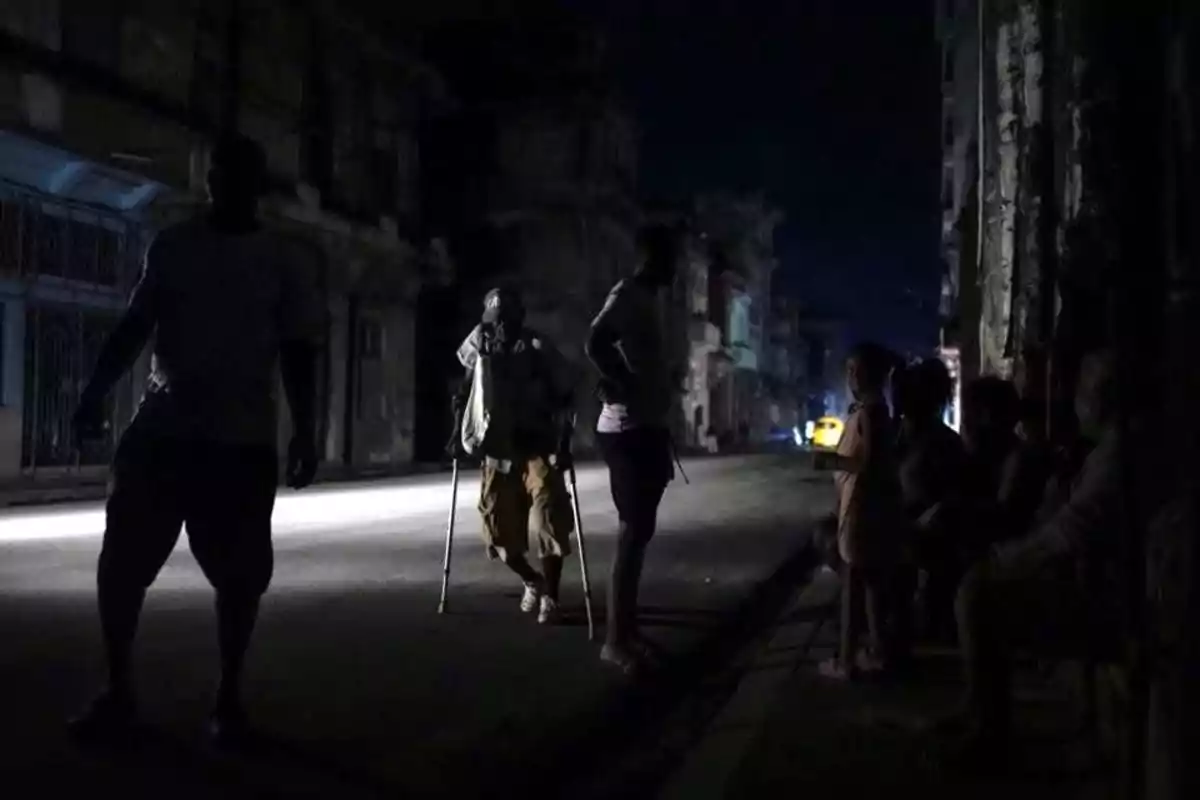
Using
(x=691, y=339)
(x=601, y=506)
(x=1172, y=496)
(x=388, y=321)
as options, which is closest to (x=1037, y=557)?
(x=1172, y=496)

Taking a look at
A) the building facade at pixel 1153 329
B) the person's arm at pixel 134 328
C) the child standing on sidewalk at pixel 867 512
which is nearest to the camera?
the building facade at pixel 1153 329

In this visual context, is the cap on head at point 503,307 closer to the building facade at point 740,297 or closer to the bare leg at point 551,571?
the bare leg at point 551,571

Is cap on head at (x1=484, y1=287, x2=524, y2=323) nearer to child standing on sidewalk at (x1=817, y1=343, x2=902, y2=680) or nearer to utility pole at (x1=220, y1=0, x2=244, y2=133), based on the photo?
child standing on sidewalk at (x1=817, y1=343, x2=902, y2=680)

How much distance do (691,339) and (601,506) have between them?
43.3 m

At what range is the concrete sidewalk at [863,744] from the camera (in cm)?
479

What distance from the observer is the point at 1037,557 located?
457 cm

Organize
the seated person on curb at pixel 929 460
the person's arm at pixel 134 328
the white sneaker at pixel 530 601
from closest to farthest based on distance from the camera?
the person's arm at pixel 134 328, the seated person on curb at pixel 929 460, the white sneaker at pixel 530 601

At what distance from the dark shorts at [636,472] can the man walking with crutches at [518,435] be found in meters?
1.28

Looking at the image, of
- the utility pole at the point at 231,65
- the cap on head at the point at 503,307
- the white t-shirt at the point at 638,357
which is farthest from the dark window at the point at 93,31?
the white t-shirt at the point at 638,357

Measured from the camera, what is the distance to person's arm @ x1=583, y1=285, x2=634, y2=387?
653 centimetres

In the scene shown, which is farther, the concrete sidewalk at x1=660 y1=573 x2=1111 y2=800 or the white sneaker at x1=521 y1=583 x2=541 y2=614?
the white sneaker at x1=521 y1=583 x2=541 y2=614

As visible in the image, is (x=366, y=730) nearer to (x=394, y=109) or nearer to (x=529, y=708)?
(x=529, y=708)

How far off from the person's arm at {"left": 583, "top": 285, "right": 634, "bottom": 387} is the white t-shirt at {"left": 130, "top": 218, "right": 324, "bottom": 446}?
6.37ft

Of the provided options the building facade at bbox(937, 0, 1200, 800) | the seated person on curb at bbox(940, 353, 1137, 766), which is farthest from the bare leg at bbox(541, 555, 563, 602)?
the building facade at bbox(937, 0, 1200, 800)
